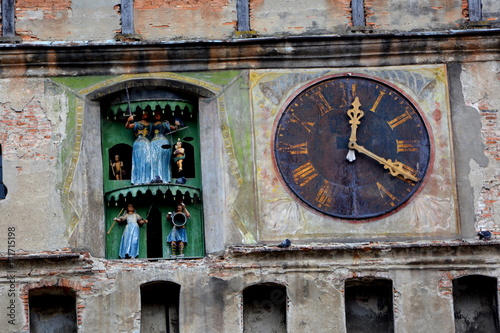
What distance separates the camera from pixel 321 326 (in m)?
22.5

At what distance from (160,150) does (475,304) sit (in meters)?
4.56

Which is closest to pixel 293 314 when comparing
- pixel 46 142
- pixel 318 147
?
pixel 318 147

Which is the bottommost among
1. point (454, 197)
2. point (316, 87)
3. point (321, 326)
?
point (321, 326)

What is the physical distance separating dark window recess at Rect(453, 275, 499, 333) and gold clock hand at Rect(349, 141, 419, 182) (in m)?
1.51

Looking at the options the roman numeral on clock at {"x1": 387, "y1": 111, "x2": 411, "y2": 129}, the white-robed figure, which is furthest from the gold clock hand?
the white-robed figure

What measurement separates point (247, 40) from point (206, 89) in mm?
840

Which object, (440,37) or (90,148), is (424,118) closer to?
(440,37)

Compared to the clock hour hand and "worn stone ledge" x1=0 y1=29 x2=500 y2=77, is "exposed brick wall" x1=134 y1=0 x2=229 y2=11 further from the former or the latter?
the clock hour hand

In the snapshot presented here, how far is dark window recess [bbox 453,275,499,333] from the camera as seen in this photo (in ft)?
75.3

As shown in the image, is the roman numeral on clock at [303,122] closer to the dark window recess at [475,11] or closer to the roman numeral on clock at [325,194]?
the roman numeral on clock at [325,194]

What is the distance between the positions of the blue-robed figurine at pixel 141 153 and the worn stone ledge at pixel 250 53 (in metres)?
0.70

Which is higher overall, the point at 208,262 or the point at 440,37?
the point at 440,37

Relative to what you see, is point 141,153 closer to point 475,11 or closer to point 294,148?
point 294,148

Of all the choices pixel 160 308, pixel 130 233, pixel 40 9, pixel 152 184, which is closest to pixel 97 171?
pixel 152 184
